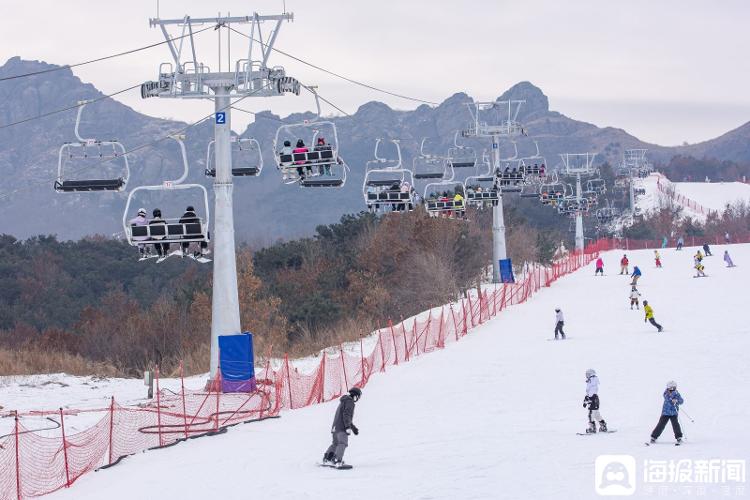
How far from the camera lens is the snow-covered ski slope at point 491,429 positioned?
19.2 metres

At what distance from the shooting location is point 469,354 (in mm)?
38438

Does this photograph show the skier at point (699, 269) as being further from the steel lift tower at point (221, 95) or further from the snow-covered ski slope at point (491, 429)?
the steel lift tower at point (221, 95)

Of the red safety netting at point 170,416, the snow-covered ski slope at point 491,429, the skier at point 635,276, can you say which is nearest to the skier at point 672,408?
the snow-covered ski slope at point 491,429

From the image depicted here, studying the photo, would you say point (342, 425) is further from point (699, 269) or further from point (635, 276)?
point (699, 269)

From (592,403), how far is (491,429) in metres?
2.55

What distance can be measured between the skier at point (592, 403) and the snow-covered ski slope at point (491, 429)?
35 centimetres

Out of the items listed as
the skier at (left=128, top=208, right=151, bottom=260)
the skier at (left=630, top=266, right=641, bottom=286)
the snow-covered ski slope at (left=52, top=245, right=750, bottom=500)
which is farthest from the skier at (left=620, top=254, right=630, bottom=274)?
the skier at (left=128, top=208, right=151, bottom=260)

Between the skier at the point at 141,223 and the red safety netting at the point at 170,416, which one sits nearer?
the red safety netting at the point at 170,416

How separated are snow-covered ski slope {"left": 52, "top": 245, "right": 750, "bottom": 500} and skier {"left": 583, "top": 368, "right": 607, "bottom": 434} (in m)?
0.35

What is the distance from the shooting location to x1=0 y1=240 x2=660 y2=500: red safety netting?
21906 mm

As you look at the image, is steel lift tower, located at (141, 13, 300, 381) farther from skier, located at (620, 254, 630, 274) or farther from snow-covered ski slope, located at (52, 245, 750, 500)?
skier, located at (620, 254, 630, 274)

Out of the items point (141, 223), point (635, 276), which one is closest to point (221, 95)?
point (141, 223)

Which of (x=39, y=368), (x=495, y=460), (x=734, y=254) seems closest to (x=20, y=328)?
(x=39, y=368)

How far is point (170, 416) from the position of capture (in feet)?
89.0
